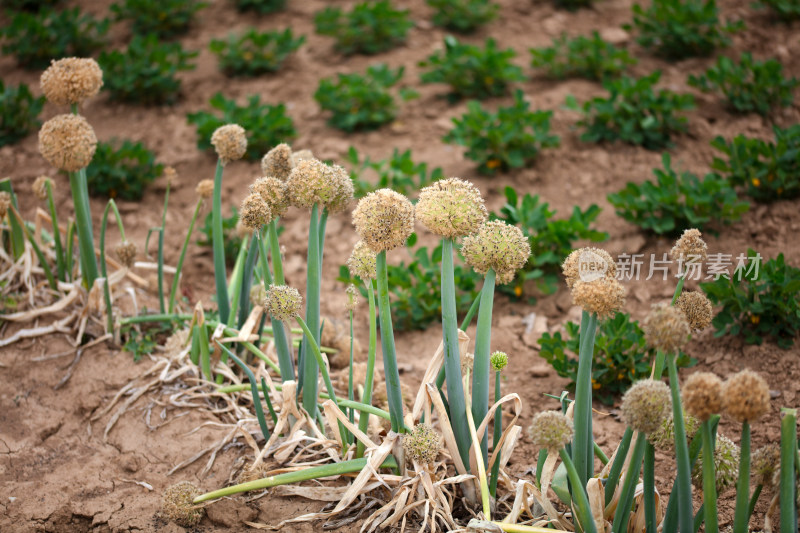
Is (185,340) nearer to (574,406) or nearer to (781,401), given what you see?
(574,406)

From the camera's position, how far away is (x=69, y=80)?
101 inches

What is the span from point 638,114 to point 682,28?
1.30m

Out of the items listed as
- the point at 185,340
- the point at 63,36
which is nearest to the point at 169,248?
the point at 185,340

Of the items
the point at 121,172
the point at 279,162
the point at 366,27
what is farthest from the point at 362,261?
the point at 366,27

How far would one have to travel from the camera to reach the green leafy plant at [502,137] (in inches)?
170

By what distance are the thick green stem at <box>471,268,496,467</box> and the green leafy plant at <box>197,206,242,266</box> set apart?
198 centimetres

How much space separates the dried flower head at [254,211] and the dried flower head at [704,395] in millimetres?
1237

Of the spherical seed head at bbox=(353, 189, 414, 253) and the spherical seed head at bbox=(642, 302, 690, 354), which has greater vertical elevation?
the spherical seed head at bbox=(353, 189, 414, 253)

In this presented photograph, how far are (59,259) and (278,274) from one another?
1.35 meters

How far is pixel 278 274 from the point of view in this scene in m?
2.32

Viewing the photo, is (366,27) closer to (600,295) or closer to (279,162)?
(279,162)

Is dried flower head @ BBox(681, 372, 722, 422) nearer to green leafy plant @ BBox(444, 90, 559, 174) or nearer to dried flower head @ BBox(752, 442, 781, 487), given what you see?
dried flower head @ BBox(752, 442, 781, 487)

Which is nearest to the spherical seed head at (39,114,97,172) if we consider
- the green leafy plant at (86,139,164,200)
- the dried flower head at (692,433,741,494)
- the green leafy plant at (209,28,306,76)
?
the green leafy plant at (86,139,164,200)

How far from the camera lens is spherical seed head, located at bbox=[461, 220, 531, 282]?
6.07 ft
